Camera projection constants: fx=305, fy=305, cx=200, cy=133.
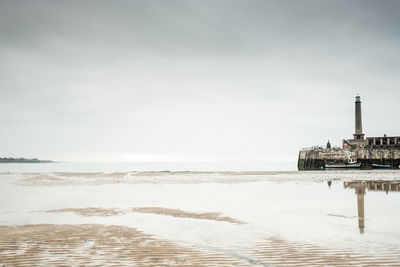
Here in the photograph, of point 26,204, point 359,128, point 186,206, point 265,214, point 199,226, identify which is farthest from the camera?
point 359,128

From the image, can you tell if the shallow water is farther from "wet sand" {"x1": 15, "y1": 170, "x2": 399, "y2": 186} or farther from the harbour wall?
the harbour wall

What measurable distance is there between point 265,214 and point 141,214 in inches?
240

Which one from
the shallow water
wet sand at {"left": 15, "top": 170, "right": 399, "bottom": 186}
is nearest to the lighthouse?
wet sand at {"left": 15, "top": 170, "right": 399, "bottom": 186}

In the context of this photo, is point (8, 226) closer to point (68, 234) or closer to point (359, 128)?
point (68, 234)

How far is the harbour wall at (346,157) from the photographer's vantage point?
75.1 metres

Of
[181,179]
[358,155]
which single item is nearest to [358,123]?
[358,155]

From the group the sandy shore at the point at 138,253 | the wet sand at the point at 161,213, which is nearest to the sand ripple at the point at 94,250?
the sandy shore at the point at 138,253

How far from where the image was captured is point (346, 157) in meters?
78.2

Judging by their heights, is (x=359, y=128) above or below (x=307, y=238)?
above

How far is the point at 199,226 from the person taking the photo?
467 inches

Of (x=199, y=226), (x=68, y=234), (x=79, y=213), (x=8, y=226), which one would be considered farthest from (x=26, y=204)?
(x=199, y=226)

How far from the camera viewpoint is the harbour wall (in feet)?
246

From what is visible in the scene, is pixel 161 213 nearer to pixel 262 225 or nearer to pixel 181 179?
pixel 262 225

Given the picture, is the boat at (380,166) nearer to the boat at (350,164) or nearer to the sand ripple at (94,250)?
the boat at (350,164)
